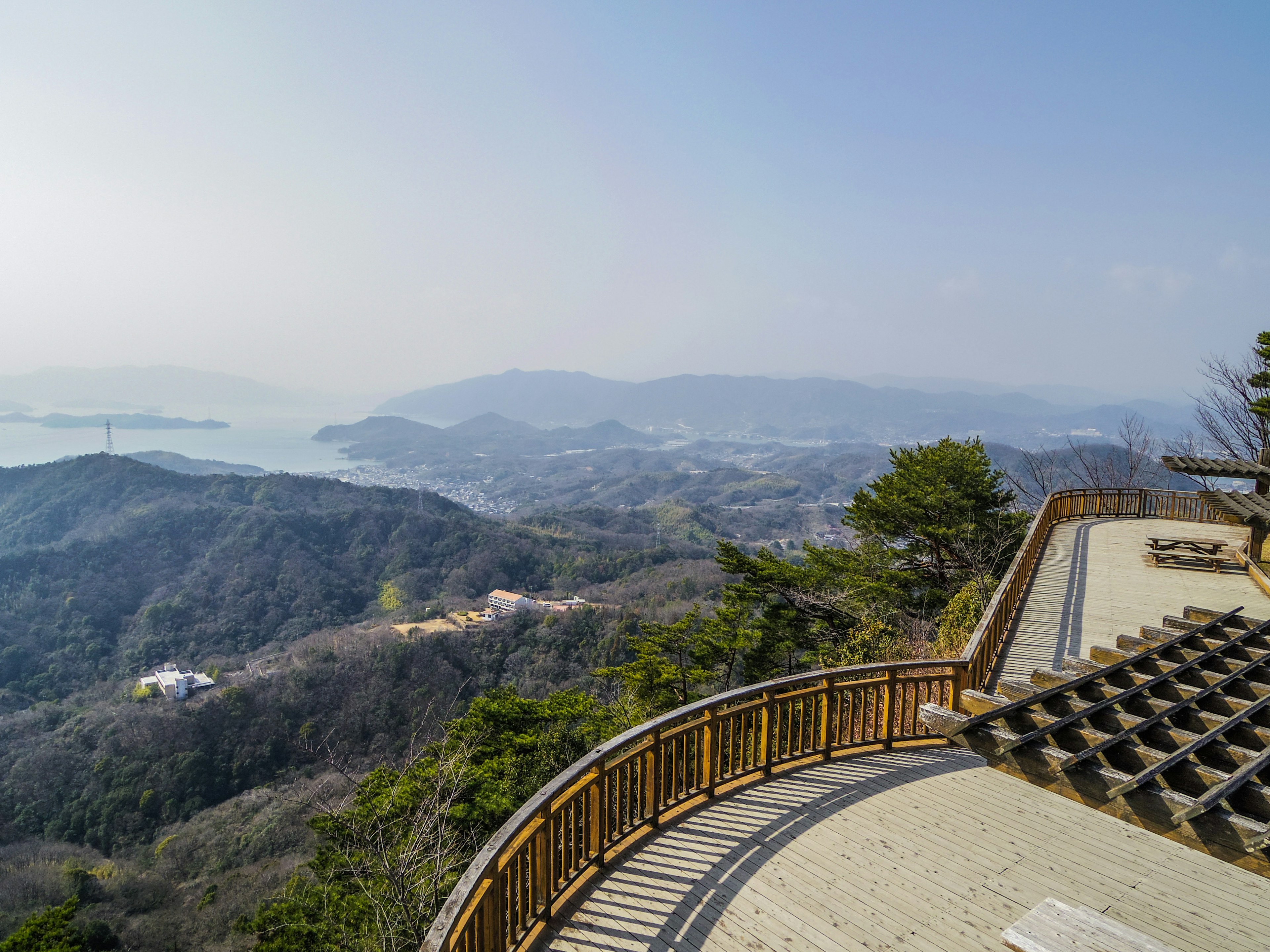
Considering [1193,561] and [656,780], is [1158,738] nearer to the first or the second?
[656,780]

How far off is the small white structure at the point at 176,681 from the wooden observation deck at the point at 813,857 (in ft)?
160

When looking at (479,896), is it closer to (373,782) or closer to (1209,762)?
(1209,762)

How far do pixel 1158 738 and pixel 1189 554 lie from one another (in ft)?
40.3

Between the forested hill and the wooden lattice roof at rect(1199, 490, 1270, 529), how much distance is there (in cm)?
6288

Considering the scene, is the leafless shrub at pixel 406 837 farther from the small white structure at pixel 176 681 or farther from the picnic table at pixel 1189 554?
the small white structure at pixel 176 681

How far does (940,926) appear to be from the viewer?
3408 mm

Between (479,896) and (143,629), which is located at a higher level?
(479,896)

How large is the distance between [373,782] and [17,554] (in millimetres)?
71366

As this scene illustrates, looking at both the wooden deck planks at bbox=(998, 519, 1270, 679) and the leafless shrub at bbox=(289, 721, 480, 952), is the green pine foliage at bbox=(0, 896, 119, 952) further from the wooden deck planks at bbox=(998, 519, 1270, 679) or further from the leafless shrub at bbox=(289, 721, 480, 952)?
the wooden deck planks at bbox=(998, 519, 1270, 679)

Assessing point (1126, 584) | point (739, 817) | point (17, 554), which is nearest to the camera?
point (739, 817)

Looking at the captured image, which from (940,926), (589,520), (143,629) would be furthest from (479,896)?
(589,520)

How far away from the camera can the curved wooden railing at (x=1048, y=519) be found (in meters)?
7.13

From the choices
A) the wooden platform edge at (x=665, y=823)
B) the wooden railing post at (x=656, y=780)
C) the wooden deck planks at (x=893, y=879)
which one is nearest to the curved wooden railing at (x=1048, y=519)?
the wooden platform edge at (x=665, y=823)

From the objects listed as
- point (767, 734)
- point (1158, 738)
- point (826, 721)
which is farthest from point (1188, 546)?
point (767, 734)
